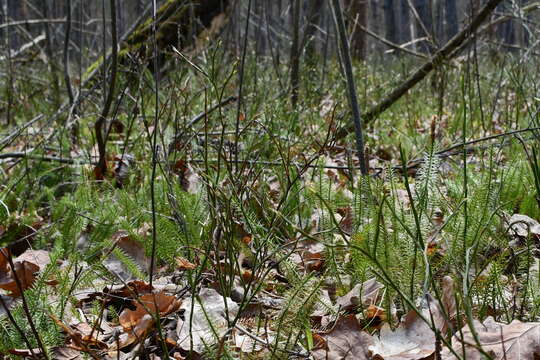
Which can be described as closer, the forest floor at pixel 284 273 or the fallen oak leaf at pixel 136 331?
the forest floor at pixel 284 273

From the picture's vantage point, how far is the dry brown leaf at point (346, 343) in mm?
1106

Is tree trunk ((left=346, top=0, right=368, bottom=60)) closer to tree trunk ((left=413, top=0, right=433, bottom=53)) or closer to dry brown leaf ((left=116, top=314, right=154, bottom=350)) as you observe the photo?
tree trunk ((left=413, top=0, right=433, bottom=53))

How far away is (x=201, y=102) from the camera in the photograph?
4273 millimetres

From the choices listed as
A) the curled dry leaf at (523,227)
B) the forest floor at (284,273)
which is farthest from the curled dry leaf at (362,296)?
the curled dry leaf at (523,227)

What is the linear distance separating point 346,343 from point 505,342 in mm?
290

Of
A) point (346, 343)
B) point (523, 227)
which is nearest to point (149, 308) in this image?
point (346, 343)

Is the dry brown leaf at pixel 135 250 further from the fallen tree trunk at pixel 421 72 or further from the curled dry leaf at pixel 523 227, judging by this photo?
the fallen tree trunk at pixel 421 72

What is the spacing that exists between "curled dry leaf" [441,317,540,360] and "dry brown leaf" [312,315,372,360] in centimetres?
15

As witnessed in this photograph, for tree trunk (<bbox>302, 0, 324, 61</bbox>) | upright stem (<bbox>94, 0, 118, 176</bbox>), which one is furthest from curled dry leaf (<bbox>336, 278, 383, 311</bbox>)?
tree trunk (<bbox>302, 0, 324, 61</bbox>)

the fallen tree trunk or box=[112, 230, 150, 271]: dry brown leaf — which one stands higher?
the fallen tree trunk

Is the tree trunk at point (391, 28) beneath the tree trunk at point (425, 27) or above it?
beneath

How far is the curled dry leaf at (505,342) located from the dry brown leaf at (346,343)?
155 millimetres

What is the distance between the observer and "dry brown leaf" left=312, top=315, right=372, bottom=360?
1.11 metres

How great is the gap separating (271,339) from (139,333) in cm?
28
